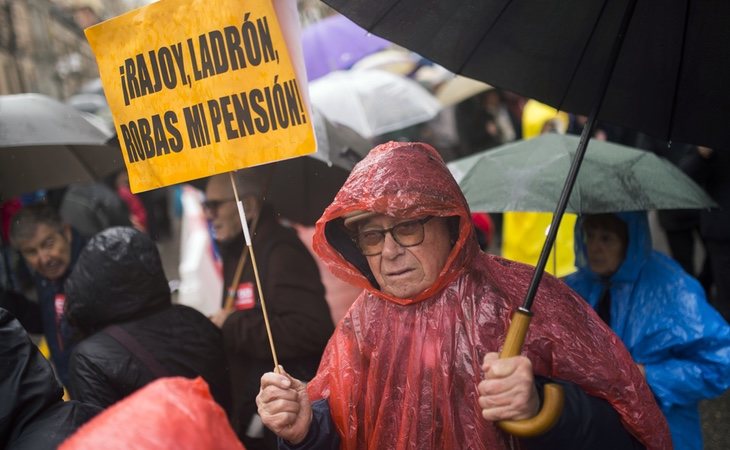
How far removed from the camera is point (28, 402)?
1.76m

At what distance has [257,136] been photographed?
2.02 metres

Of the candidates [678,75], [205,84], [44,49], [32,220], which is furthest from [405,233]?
[44,49]

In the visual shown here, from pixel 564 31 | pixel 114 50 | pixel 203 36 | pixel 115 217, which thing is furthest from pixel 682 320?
pixel 115 217

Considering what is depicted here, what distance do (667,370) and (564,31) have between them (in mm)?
1357

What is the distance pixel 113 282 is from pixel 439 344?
1405mm

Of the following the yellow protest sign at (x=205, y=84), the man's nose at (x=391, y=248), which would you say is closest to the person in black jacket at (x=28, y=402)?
the yellow protest sign at (x=205, y=84)

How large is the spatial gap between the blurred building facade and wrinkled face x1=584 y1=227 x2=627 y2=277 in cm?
1451

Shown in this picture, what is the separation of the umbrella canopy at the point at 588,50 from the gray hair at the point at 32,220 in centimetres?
250

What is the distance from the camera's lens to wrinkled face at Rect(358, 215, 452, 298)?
1.92 meters

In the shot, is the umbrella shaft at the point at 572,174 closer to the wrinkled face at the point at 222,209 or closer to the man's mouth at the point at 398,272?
the man's mouth at the point at 398,272

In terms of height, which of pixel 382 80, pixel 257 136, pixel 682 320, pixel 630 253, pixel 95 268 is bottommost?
pixel 682 320

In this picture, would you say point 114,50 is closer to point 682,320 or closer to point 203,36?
point 203,36

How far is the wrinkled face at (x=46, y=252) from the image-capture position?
3.69 m

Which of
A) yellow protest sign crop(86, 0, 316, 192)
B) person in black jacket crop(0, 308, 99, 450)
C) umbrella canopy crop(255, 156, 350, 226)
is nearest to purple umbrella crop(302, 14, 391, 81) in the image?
umbrella canopy crop(255, 156, 350, 226)
